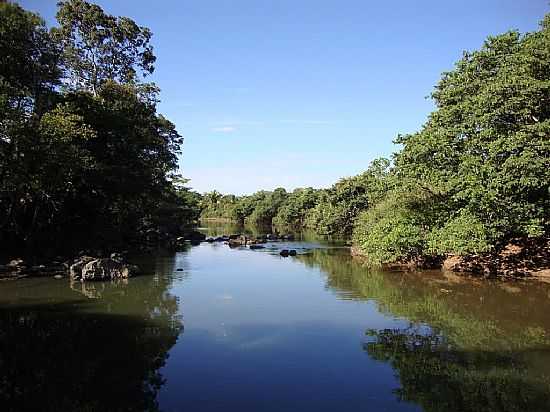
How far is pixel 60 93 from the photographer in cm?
3000

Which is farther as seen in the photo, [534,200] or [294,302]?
[534,200]

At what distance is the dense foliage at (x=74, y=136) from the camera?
24578 millimetres

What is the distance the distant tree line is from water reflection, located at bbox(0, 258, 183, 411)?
1488 centimetres

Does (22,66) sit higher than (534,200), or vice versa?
(22,66)

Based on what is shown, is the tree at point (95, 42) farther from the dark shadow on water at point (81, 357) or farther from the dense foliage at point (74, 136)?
the dark shadow on water at point (81, 357)

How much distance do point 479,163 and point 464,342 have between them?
1166 cm

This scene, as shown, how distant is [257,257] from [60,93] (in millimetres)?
19106

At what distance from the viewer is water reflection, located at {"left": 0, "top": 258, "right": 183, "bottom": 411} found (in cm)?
957

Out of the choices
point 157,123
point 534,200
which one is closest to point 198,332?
point 534,200

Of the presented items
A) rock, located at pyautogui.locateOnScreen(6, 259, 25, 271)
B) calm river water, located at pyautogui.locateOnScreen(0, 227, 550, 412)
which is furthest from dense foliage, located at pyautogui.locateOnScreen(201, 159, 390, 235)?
rock, located at pyautogui.locateOnScreen(6, 259, 25, 271)

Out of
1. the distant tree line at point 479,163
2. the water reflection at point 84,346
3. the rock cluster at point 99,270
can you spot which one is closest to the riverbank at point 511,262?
the distant tree line at point 479,163

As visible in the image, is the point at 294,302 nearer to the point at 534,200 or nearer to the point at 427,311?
the point at 427,311

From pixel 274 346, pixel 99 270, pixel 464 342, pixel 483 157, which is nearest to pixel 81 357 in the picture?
pixel 274 346

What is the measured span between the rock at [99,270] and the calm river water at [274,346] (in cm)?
105
